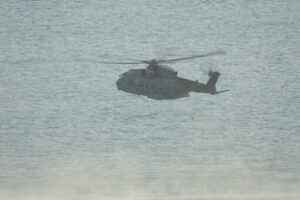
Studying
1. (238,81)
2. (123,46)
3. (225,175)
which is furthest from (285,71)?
(225,175)

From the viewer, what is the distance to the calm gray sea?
368 feet

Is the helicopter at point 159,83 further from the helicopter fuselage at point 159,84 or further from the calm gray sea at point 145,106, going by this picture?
the calm gray sea at point 145,106

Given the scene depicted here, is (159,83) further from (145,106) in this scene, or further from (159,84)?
(145,106)

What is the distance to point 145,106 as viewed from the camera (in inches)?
5079

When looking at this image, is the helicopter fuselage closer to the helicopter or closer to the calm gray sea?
the helicopter

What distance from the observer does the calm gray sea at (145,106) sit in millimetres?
112250

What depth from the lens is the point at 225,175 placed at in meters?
113

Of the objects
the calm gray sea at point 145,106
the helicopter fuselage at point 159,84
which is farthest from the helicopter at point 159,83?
the calm gray sea at point 145,106

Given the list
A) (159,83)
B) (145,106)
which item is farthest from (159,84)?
(145,106)

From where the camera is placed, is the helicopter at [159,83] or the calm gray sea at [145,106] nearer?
the calm gray sea at [145,106]

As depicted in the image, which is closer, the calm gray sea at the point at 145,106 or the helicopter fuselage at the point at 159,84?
the calm gray sea at the point at 145,106

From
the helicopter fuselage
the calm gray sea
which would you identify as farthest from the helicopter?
the calm gray sea

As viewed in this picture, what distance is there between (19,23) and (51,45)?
9.90 m

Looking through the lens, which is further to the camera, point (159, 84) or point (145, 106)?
point (145, 106)
